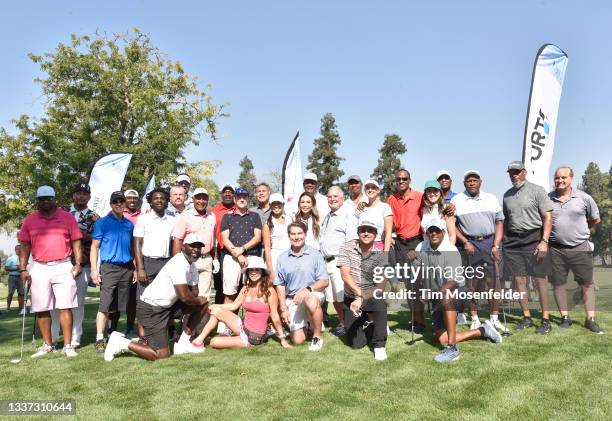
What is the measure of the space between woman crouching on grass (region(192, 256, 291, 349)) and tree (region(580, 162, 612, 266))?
42.8 m

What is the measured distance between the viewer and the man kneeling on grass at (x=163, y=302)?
5355mm

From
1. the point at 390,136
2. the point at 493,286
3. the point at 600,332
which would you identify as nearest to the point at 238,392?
the point at 493,286

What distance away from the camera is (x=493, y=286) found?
6121 mm

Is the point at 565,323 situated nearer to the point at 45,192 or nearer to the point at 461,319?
the point at 461,319

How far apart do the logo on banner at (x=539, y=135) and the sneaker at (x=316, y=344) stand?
5.61 m

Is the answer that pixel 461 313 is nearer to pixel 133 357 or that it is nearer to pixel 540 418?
pixel 540 418

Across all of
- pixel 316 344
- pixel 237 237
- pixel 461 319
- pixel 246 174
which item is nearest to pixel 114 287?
pixel 237 237

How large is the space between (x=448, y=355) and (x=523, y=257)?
2.07 metres

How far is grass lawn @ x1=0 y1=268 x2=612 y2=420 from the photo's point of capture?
361 cm

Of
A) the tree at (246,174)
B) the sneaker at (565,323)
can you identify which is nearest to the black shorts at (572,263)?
the sneaker at (565,323)

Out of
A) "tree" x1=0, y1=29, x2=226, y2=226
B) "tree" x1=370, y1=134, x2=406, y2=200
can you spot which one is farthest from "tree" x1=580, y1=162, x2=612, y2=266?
"tree" x1=0, y1=29, x2=226, y2=226

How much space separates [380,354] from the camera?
16.6ft

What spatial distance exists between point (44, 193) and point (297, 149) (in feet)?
24.5

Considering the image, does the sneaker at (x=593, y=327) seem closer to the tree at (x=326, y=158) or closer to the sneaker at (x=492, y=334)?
the sneaker at (x=492, y=334)
